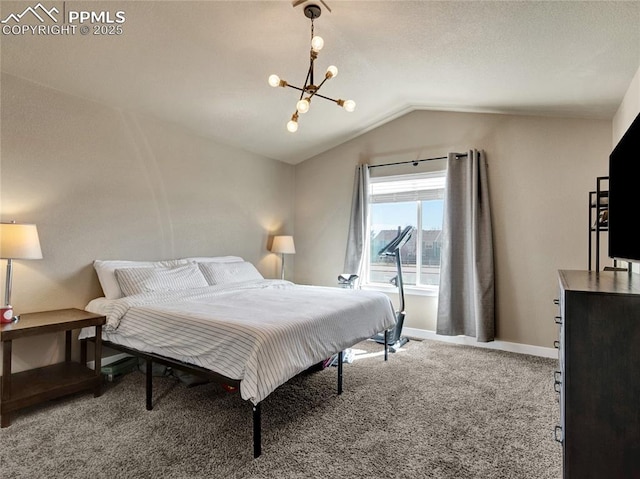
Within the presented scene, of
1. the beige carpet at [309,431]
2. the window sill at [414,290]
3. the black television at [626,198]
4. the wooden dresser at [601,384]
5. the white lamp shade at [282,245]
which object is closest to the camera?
the wooden dresser at [601,384]

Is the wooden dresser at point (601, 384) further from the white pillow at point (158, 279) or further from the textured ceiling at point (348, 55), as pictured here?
the white pillow at point (158, 279)

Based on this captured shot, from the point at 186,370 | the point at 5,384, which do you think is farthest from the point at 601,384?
the point at 5,384

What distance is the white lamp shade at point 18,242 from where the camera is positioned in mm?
2393

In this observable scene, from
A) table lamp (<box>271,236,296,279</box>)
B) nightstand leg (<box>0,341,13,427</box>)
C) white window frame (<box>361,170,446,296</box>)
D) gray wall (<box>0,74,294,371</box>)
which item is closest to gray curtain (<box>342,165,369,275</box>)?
white window frame (<box>361,170,446,296</box>)

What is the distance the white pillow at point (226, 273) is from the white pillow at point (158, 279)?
0.12 m

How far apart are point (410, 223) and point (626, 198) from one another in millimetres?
2900

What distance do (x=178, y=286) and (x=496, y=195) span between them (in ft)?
11.7

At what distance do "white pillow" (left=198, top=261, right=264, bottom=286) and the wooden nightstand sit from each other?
1171mm

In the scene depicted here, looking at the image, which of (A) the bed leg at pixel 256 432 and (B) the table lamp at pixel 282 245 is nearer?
(A) the bed leg at pixel 256 432

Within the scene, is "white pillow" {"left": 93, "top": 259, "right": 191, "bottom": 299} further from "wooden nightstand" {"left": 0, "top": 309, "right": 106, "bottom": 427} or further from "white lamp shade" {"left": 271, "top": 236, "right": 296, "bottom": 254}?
"white lamp shade" {"left": 271, "top": 236, "right": 296, "bottom": 254}

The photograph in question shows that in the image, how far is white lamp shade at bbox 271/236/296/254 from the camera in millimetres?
4871

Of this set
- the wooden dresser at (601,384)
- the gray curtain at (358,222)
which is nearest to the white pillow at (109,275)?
the gray curtain at (358,222)

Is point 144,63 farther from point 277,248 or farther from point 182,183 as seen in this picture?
point 277,248

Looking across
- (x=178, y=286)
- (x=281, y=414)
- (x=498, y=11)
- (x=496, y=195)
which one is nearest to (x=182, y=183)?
(x=178, y=286)
